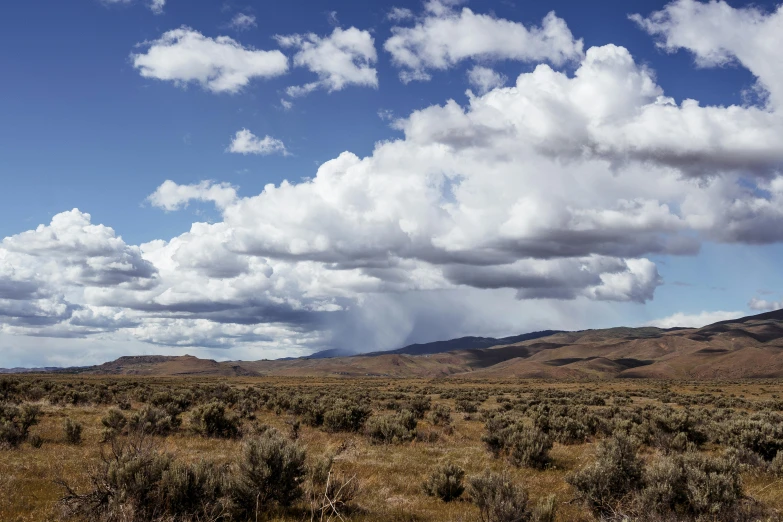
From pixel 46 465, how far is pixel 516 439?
1466 cm

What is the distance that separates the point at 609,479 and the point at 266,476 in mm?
7568

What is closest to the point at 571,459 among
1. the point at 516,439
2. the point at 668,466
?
the point at 516,439

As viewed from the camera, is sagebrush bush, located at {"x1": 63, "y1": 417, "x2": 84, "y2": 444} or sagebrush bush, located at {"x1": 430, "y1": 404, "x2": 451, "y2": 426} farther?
sagebrush bush, located at {"x1": 430, "y1": 404, "x2": 451, "y2": 426}

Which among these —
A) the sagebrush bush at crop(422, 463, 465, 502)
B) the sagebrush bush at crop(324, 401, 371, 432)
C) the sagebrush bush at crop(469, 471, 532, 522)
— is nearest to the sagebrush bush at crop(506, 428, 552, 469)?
the sagebrush bush at crop(422, 463, 465, 502)

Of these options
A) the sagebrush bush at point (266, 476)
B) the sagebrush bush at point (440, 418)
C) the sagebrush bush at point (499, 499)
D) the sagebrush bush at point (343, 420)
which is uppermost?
the sagebrush bush at point (266, 476)

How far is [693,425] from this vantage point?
68.9 feet

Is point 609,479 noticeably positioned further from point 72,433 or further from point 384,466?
point 72,433

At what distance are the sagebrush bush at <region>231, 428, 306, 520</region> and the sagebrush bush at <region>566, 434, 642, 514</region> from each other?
6.35m

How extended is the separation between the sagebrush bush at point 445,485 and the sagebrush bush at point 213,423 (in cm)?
1151

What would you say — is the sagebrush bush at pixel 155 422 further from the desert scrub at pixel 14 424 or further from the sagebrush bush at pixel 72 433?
the desert scrub at pixel 14 424

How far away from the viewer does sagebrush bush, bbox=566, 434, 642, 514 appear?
10.4 metres

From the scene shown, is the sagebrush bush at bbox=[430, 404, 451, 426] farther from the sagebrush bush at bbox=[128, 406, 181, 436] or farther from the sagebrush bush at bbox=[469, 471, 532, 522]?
the sagebrush bush at bbox=[469, 471, 532, 522]

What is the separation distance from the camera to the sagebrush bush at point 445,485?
1159cm

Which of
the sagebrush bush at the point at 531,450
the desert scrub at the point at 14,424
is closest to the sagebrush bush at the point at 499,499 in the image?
the sagebrush bush at the point at 531,450
